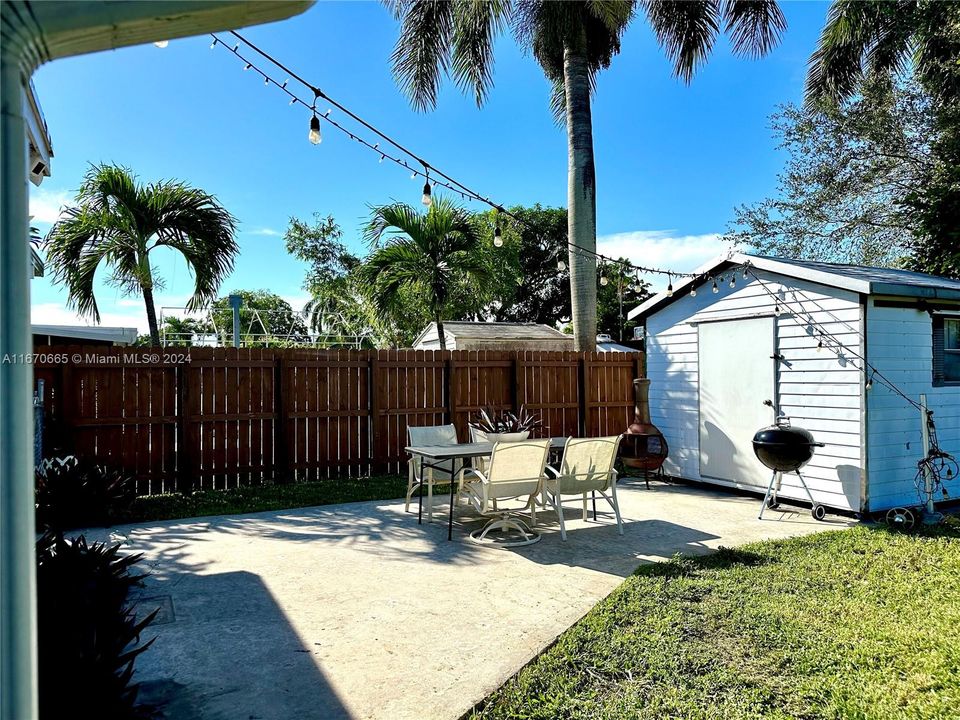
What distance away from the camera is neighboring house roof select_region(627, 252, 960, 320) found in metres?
6.12

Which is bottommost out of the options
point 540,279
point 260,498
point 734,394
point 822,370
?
point 260,498

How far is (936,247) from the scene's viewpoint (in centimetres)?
1166

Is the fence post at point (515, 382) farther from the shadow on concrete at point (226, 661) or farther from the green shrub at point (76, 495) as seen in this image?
the shadow on concrete at point (226, 661)

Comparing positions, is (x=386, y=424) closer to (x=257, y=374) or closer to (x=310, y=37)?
(x=257, y=374)

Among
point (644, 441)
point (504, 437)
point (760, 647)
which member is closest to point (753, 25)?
point (644, 441)

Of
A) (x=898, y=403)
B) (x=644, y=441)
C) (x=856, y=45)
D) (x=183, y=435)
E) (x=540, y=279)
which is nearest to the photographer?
(x=898, y=403)

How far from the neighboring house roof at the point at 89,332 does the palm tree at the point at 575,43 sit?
22.3ft

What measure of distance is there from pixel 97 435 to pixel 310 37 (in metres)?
5.88

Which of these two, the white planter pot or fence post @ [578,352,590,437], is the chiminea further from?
the white planter pot

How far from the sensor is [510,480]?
5477 mm

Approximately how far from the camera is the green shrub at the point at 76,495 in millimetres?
5922

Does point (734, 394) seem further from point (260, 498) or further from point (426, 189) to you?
point (260, 498)

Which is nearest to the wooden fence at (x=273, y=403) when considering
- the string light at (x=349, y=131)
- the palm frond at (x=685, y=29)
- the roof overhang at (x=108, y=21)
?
the string light at (x=349, y=131)

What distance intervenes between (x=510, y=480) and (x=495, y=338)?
14.6 meters
